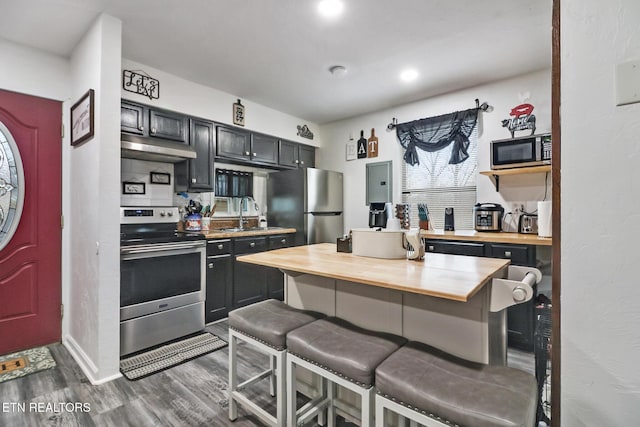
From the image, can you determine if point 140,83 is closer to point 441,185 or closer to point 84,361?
point 84,361

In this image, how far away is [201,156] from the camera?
3307 millimetres

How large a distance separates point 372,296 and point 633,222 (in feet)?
3.49

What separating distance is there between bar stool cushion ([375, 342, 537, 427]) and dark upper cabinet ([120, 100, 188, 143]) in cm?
294

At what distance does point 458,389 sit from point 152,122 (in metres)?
3.23

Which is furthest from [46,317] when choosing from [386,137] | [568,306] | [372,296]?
[386,137]

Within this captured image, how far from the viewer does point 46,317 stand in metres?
2.64

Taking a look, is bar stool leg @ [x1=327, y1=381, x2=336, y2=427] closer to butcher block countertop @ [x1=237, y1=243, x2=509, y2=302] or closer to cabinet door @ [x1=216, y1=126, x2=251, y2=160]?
butcher block countertop @ [x1=237, y1=243, x2=509, y2=302]

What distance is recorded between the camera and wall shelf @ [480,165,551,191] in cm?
282

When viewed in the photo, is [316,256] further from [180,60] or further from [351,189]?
[351,189]

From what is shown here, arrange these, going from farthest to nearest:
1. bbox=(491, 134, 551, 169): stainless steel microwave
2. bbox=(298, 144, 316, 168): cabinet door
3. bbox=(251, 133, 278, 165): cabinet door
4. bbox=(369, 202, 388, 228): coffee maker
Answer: bbox=(298, 144, 316, 168): cabinet door → bbox=(251, 133, 278, 165): cabinet door → bbox=(369, 202, 388, 228): coffee maker → bbox=(491, 134, 551, 169): stainless steel microwave

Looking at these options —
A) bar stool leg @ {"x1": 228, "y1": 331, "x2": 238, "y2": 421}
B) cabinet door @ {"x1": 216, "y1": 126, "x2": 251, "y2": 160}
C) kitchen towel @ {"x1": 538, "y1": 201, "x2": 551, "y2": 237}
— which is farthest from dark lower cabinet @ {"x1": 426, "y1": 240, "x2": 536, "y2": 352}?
cabinet door @ {"x1": 216, "y1": 126, "x2": 251, "y2": 160}

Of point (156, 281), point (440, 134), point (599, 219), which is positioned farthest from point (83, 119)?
point (440, 134)

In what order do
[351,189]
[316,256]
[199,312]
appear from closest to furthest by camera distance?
[316,256], [199,312], [351,189]

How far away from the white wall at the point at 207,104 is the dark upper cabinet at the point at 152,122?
0.26 ft
